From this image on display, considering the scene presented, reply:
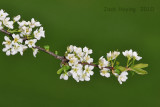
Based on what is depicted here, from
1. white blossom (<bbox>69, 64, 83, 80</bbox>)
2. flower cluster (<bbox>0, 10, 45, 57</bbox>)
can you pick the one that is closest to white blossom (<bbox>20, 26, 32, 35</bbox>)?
flower cluster (<bbox>0, 10, 45, 57</bbox>)

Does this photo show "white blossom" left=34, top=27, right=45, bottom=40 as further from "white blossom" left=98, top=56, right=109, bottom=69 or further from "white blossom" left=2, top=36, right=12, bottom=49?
"white blossom" left=98, top=56, right=109, bottom=69

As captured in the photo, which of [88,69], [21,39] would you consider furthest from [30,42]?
[88,69]

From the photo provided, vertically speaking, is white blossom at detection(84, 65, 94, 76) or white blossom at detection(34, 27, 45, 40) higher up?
white blossom at detection(34, 27, 45, 40)

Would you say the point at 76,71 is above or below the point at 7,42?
below

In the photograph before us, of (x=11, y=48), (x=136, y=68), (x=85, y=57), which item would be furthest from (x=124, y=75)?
(x=11, y=48)

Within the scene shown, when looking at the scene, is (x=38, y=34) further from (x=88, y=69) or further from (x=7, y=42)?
(x=88, y=69)

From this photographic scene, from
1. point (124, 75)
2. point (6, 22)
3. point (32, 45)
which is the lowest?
point (124, 75)

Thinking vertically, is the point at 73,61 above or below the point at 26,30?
below

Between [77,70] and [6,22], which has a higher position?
[6,22]

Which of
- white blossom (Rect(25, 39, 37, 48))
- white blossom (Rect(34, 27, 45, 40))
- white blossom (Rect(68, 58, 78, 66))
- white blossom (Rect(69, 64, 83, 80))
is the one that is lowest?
white blossom (Rect(69, 64, 83, 80))

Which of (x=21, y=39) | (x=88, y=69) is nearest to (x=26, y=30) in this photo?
(x=21, y=39)

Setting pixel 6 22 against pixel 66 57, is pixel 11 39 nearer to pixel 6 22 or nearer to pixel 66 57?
pixel 6 22
